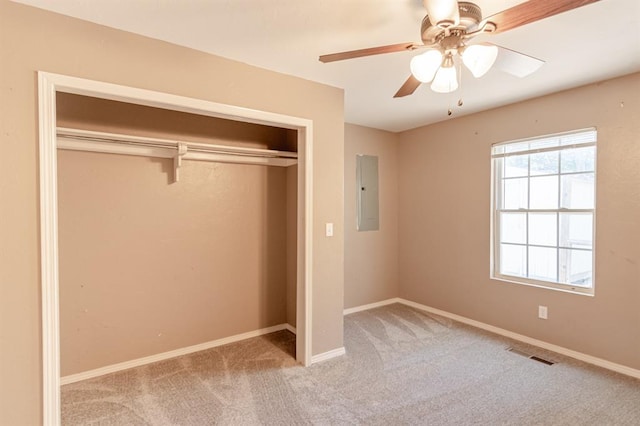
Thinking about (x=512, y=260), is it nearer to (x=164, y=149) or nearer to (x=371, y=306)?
(x=371, y=306)

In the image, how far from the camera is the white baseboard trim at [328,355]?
9.58ft

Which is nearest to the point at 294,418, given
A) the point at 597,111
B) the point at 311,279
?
the point at 311,279

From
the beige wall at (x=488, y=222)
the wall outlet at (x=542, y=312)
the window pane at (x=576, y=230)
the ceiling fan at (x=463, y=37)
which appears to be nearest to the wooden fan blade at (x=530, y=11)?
the ceiling fan at (x=463, y=37)

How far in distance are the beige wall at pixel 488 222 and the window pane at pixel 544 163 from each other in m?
0.23

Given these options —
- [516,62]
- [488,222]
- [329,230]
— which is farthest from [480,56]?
[488,222]

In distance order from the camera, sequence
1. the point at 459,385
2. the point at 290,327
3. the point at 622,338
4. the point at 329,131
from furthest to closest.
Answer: the point at 290,327 → the point at 329,131 → the point at 622,338 → the point at 459,385

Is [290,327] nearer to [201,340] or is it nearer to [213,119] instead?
[201,340]

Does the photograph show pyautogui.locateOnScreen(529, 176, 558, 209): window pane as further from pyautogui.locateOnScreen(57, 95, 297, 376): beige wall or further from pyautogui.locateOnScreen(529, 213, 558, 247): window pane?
pyautogui.locateOnScreen(57, 95, 297, 376): beige wall

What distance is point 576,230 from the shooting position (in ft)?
10.1

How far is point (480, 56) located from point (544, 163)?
2.31 m

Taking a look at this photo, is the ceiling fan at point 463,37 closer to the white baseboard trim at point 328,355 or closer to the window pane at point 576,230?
the window pane at point 576,230

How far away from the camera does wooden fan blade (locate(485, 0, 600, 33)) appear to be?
1243mm

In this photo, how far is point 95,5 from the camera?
1.80m

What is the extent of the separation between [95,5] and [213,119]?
4.98 feet
